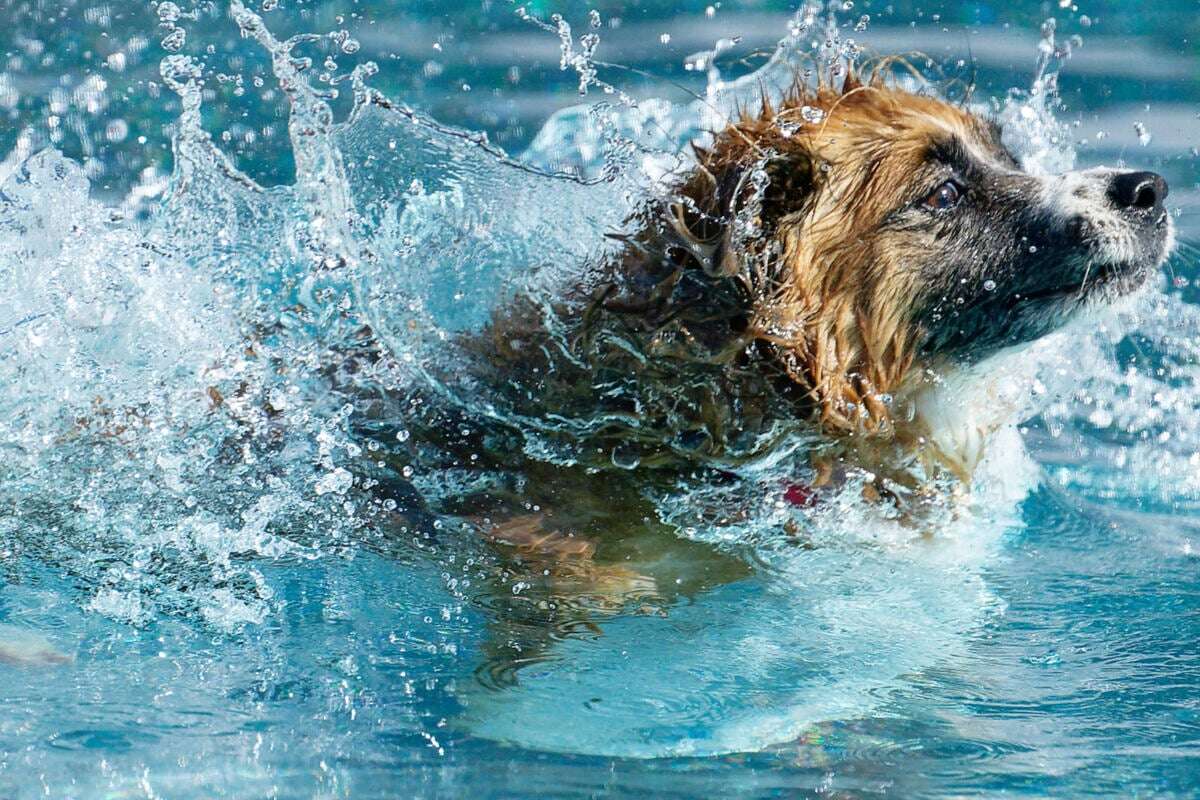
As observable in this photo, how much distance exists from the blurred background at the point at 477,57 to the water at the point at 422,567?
9.94ft

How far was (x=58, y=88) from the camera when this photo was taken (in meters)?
8.44

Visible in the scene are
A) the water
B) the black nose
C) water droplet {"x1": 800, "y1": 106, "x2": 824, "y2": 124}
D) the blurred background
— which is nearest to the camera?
the water

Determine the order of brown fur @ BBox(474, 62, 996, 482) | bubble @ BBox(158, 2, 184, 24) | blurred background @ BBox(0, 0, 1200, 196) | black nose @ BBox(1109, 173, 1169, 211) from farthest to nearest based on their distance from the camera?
blurred background @ BBox(0, 0, 1200, 196)
bubble @ BBox(158, 2, 184, 24)
black nose @ BBox(1109, 173, 1169, 211)
brown fur @ BBox(474, 62, 996, 482)

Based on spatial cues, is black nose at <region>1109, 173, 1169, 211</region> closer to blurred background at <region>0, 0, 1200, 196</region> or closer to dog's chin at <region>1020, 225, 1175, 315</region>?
dog's chin at <region>1020, 225, 1175, 315</region>

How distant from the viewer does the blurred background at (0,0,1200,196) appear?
812 cm

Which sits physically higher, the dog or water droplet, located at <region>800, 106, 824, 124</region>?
water droplet, located at <region>800, 106, 824, 124</region>

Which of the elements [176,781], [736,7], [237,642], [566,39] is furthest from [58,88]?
[176,781]

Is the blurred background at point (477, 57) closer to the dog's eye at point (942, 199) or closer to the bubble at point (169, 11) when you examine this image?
the bubble at point (169, 11)

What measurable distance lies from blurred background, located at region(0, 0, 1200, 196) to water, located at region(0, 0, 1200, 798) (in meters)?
3.03

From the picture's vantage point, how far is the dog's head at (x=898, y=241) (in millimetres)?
3951

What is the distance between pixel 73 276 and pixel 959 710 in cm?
327

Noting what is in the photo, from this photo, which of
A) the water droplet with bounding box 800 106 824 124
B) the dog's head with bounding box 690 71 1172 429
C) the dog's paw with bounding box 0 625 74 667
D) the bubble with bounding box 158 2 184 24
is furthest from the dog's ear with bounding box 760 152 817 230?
the bubble with bounding box 158 2 184 24

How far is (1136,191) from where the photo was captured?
3938 mm

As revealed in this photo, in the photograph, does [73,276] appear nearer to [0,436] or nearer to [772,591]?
[0,436]
